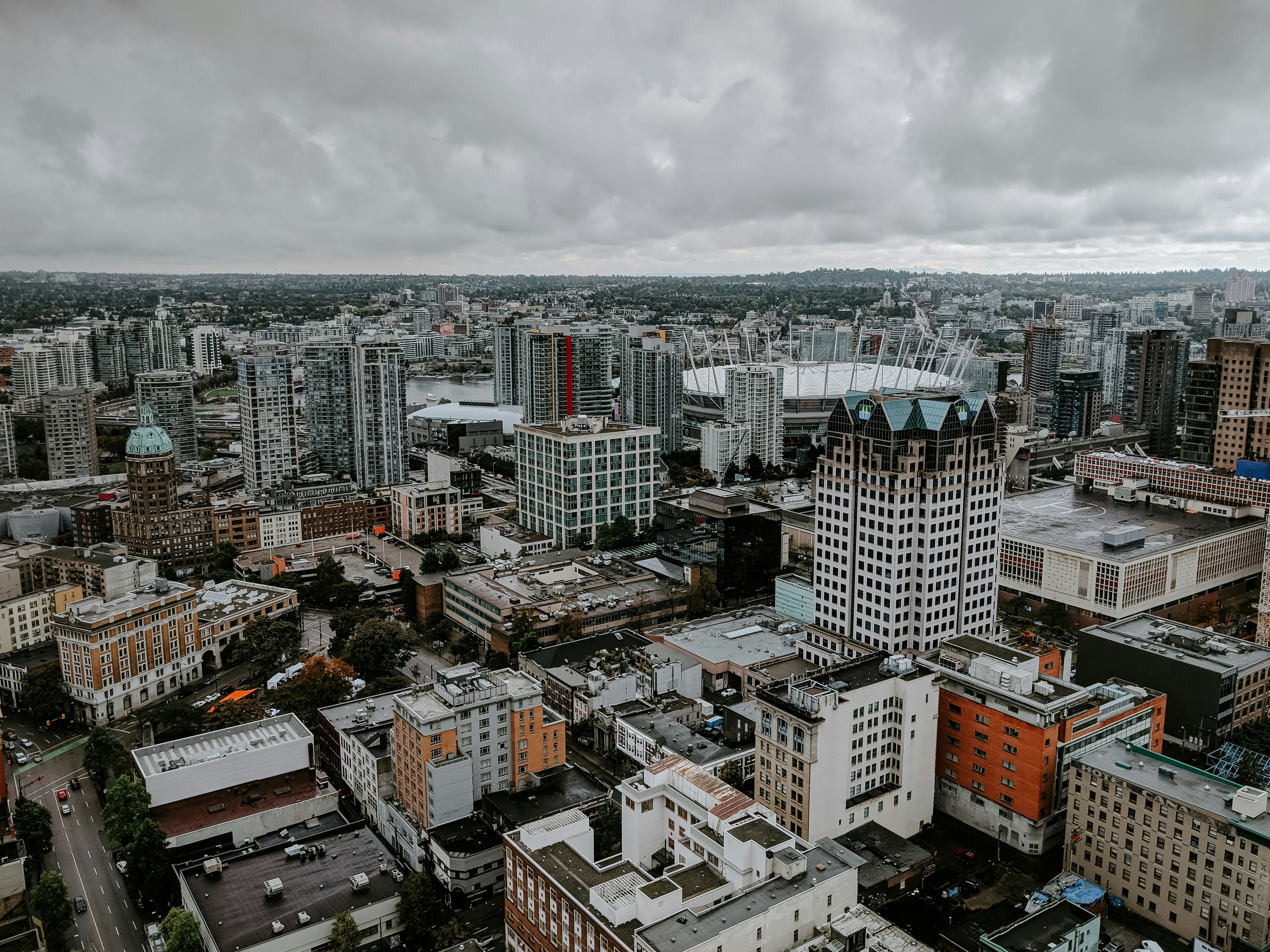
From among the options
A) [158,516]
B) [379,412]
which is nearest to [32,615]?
[158,516]

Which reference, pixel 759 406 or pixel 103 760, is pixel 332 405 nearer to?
pixel 759 406

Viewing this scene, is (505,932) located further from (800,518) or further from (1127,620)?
(800,518)

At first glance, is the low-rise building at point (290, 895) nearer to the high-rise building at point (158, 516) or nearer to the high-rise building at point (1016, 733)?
the high-rise building at point (1016, 733)

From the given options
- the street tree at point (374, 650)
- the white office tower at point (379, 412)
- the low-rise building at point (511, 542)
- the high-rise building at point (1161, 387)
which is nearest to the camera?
the street tree at point (374, 650)

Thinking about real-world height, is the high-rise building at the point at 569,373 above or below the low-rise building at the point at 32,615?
above

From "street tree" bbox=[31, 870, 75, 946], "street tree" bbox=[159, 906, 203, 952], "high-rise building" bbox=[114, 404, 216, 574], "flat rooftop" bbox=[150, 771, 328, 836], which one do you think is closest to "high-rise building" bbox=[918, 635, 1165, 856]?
"flat rooftop" bbox=[150, 771, 328, 836]

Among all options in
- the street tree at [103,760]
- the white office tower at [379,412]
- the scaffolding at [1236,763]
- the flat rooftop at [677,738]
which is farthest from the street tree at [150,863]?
the white office tower at [379,412]

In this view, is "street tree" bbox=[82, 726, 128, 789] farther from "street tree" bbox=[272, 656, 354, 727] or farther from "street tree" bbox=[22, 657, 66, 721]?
"street tree" bbox=[272, 656, 354, 727]
